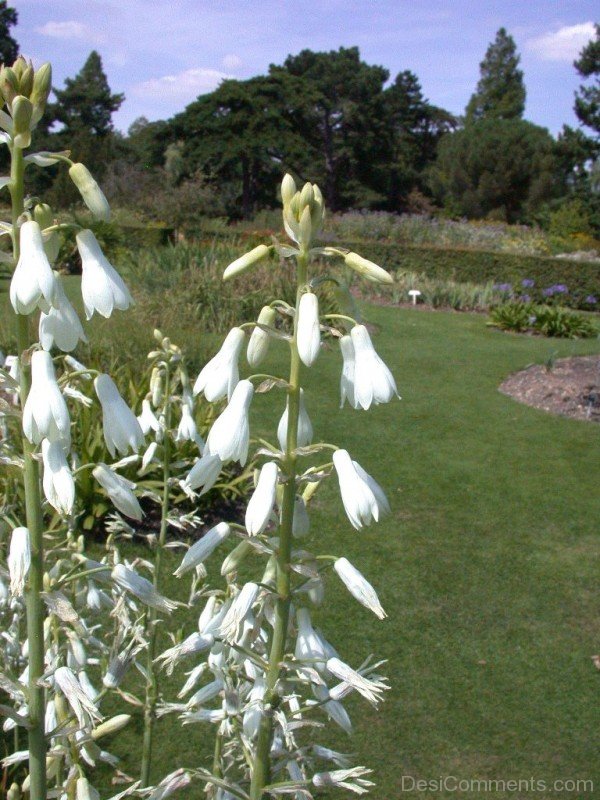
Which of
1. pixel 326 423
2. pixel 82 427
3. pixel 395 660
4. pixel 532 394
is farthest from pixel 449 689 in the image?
pixel 532 394

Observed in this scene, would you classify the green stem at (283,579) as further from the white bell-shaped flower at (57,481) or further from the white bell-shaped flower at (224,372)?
the white bell-shaped flower at (57,481)

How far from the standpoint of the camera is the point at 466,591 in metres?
A: 4.99

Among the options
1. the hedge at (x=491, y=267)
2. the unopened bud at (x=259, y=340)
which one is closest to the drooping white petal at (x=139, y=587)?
the unopened bud at (x=259, y=340)

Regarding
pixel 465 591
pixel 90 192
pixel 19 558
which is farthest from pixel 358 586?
pixel 465 591

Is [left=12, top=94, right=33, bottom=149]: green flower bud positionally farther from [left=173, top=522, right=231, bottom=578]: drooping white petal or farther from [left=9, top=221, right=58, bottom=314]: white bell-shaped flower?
[left=173, top=522, right=231, bottom=578]: drooping white petal

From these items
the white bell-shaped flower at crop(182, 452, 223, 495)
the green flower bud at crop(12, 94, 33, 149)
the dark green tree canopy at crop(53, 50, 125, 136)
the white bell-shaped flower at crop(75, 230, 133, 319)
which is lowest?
the white bell-shaped flower at crop(182, 452, 223, 495)

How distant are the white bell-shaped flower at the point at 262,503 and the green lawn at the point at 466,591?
2090mm

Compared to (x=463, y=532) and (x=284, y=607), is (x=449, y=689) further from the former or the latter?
(x=284, y=607)

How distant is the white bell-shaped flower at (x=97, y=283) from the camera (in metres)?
1.46

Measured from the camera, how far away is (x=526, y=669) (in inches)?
165

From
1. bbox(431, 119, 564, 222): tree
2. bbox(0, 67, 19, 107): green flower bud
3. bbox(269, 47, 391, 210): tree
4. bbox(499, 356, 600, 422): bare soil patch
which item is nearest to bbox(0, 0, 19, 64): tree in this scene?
bbox(269, 47, 391, 210): tree

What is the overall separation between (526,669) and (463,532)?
68.6 inches

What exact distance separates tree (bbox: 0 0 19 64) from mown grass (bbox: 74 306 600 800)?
144 feet

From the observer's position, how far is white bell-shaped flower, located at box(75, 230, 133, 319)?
1.46 meters
